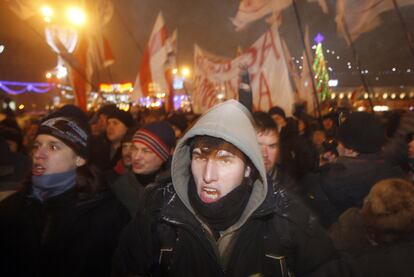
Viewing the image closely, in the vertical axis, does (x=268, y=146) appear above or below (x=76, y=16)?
below

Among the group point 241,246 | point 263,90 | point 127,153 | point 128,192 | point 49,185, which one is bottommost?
point 241,246

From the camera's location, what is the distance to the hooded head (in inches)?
74.1

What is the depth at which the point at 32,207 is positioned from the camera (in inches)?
89.5

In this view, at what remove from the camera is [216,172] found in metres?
1.96

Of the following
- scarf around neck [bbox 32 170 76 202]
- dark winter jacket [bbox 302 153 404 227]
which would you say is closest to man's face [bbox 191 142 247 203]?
scarf around neck [bbox 32 170 76 202]

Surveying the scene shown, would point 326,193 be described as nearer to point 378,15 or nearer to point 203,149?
point 203,149

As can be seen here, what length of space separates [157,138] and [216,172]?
1.75 meters

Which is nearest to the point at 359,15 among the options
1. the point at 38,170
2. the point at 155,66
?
the point at 38,170

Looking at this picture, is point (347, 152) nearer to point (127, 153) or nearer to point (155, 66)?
point (127, 153)

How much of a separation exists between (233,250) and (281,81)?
19.7ft

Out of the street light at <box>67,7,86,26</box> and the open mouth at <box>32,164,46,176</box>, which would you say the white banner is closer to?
the street light at <box>67,7,86,26</box>

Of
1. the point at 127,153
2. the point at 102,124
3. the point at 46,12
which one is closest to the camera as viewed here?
the point at 127,153

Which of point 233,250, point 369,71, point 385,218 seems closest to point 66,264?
point 233,250

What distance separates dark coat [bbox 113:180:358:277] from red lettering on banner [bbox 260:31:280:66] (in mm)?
6148
